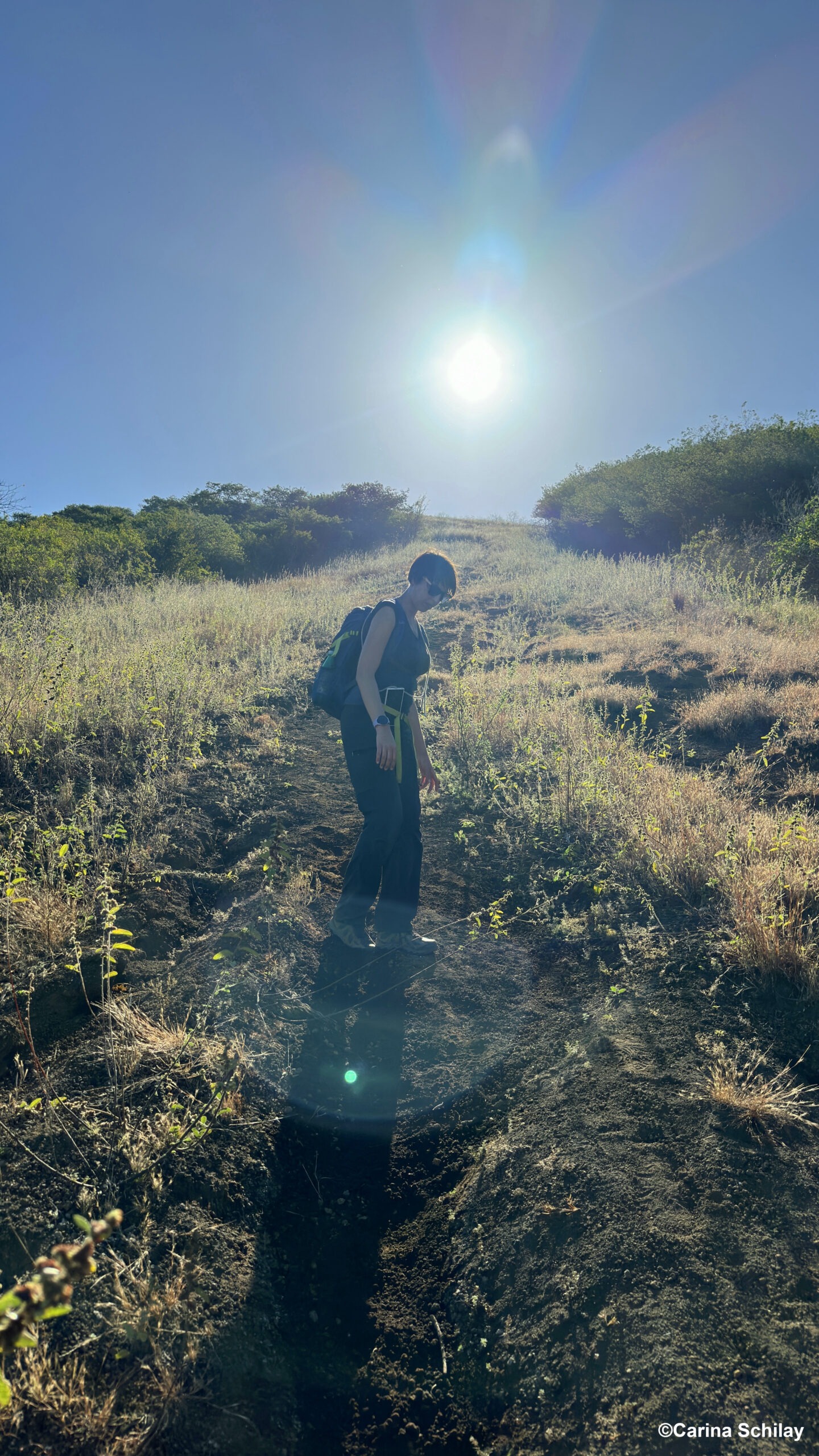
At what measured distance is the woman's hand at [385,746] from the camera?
3232 mm

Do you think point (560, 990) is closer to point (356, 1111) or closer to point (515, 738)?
point (356, 1111)

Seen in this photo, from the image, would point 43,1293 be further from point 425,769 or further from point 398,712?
point 425,769


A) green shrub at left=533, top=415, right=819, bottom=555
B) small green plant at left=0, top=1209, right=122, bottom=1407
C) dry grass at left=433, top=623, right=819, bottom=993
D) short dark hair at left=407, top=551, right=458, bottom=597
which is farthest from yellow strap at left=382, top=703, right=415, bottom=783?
green shrub at left=533, top=415, right=819, bottom=555

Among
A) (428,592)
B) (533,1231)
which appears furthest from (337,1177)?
(428,592)

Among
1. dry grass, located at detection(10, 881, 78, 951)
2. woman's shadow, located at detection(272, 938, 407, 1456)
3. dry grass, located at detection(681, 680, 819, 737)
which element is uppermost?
dry grass, located at detection(681, 680, 819, 737)

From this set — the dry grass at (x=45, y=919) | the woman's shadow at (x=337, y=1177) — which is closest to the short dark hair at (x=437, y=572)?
the woman's shadow at (x=337, y=1177)

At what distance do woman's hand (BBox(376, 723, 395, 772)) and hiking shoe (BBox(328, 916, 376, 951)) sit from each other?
959 millimetres

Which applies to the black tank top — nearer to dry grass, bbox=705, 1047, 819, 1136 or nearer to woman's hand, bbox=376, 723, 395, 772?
woman's hand, bbox=376, 723, 395, 772

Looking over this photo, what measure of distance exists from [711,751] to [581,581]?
7.03 metres

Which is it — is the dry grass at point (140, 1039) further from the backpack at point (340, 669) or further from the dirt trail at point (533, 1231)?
the backpack at point (340, 669)

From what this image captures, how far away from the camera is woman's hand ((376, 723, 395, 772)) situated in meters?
3.23

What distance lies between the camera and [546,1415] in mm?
1742

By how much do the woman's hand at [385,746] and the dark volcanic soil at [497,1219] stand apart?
113 cm

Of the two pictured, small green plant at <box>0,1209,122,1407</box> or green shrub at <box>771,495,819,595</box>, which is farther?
green shrub at <box>771,495,819,595</box>
